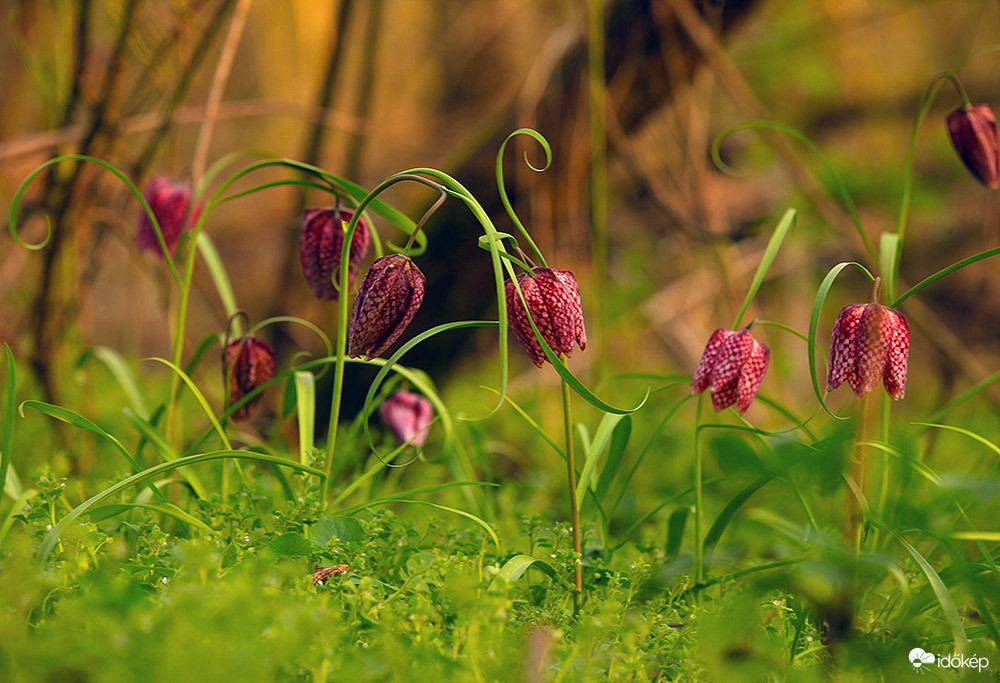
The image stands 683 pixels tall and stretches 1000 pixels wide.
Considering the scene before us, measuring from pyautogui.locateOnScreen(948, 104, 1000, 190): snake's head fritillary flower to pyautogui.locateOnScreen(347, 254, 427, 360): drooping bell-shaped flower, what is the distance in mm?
818

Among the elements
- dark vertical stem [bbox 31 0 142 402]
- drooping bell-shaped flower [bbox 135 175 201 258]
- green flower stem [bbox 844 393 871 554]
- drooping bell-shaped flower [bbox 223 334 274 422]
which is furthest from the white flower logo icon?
dark vertical stem [bbox 31 0 142 402]

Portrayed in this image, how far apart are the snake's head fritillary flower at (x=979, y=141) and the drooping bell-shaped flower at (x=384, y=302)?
818mm

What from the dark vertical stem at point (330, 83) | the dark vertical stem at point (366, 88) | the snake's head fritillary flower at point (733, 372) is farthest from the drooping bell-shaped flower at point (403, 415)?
the dark vertical stem at point (366, 88)

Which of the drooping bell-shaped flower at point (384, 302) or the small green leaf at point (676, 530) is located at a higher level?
the drooping bell-shaped flower at point (384, 302)

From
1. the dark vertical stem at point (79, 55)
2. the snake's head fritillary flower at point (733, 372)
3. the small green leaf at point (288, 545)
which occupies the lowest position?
the small green leaf at point (288, 545)

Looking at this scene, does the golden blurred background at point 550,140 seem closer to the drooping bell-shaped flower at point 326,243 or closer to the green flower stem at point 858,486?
the drooping bell-shaped flower at point 326,243

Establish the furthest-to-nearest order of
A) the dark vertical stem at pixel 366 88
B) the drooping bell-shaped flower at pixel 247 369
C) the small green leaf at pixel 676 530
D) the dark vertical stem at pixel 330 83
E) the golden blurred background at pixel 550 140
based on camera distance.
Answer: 1. the dark vertical stem at pixel 366 88
2. the dark vertical stem at pixel 330 83
3. the golden blurred background at pixel 550 140
4. the drooping bell-shaped flower at pixel 247 369
5. the small green leaf at pixel 676 530

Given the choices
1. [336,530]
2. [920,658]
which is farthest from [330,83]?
[920,658]

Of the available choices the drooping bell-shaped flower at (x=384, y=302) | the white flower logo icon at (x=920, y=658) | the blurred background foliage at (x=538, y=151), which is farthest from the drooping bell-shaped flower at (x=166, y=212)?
the white flower logo icon at (x=920, y=658)

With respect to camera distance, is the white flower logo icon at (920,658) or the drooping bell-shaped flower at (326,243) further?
the drooping bell-shaped flower at (326,243)

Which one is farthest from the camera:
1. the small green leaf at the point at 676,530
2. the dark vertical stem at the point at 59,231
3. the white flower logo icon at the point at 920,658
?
the dark vertical stem at the point at 59,231

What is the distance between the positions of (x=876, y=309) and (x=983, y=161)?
459 millimetres

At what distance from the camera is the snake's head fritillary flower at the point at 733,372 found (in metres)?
0.86

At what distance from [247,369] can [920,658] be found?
820 millimetres
